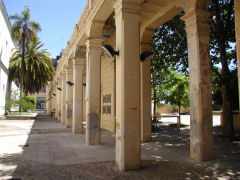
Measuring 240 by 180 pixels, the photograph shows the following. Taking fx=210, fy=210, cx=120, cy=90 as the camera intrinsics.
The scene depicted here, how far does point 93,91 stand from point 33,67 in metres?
22.7

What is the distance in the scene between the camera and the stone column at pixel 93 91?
8023 millimetres

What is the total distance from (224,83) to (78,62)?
721 cm

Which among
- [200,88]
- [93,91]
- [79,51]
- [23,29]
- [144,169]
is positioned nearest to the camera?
[144,169]

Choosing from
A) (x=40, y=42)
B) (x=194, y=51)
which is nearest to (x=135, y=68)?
(x=194, y=51)

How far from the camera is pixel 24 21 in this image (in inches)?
1027

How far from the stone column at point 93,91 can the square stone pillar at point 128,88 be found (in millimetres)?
2976

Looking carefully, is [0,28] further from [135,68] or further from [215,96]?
[215,96]

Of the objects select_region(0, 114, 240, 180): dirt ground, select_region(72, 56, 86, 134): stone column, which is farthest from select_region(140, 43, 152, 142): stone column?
select_region(72, 56, 86, 134): stone column

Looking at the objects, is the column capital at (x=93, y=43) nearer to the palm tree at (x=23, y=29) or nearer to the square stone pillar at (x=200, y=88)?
the square stone pillar at (x=200, y=88)

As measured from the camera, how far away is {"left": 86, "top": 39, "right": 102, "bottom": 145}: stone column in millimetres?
8023

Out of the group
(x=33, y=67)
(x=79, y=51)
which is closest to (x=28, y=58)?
(x=33, y=67)

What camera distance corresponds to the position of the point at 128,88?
501 cm

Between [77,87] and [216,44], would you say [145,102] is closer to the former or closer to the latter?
[77,87]

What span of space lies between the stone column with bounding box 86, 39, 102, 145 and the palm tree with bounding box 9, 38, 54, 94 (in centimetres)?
2172
